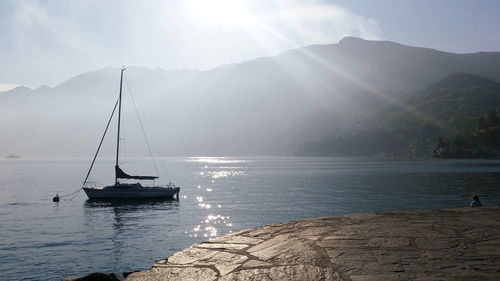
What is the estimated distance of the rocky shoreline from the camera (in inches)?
188

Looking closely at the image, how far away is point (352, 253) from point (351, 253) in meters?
0.01

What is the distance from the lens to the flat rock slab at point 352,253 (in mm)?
4781

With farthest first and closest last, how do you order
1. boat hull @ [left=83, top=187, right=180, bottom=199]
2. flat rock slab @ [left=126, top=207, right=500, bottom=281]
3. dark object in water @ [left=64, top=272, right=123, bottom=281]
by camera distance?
1. boat hull @ [left=83, top=187, right=180, bottom=199]
2. dark object in water @ [left=64, top=272, right=123, bottom=281]
3. flat rock slab @ [left=126, top=207, right=500, bottom=281]

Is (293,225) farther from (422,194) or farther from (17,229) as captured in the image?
(422,194)

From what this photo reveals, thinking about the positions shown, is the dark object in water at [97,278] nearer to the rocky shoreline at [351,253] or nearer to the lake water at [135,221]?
the rocky shoreline at [351,253]

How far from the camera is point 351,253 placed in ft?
18.2

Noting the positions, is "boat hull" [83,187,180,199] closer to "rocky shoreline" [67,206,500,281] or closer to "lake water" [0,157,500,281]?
"lake water" [0,157,500,281]

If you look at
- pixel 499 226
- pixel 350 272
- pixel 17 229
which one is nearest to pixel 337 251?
pixel 350 272

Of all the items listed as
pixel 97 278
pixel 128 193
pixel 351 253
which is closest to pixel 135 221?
pixel 128 193

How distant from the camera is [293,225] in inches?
314

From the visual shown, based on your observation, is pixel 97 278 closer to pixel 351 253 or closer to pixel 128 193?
pixel 351 253

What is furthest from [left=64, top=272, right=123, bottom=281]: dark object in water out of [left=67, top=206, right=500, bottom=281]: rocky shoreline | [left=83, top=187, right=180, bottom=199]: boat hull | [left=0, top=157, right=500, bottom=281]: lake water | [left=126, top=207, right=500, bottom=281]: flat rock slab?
[left=83, top=187, right=180, bottom=199]: boat hull

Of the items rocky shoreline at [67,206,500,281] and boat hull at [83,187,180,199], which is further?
boat hull at [83,187,180,199]

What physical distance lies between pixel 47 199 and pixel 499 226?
66.4m
